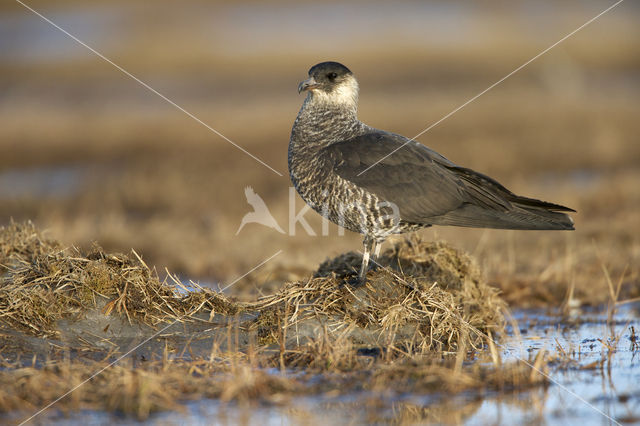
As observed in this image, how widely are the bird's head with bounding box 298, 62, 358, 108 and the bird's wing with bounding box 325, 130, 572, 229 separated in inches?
18.5

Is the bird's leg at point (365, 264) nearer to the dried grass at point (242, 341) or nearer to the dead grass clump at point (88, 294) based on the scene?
the dried grass at point (242, 341)

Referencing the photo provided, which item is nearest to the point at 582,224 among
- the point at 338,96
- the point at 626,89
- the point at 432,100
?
the point at 338,96

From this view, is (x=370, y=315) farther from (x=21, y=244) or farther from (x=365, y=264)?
(x=21, y=244)

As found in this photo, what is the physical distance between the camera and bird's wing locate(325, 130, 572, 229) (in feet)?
19.6

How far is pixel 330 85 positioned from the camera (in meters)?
6.62

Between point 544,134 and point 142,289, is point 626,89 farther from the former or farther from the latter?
point 142,289

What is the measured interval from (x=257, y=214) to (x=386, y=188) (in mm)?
5984

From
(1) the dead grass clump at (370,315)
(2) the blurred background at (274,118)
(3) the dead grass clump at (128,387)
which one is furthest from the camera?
(2) the blurred background at (274,118)

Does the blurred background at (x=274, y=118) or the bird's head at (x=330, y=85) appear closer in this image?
the bird's head at (x=330, y=85)

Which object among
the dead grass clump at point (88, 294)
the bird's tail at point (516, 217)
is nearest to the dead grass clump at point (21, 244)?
the dead grass clump at point (88, 294)

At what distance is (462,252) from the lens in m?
6.61

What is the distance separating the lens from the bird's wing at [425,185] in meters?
5.96

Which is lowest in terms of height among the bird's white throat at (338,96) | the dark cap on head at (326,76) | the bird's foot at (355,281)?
the bird's foot at (355,281)

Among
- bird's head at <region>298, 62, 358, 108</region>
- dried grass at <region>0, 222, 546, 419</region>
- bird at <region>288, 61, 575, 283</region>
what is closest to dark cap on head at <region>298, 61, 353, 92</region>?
bird's head at <region>298, 62, 358, 108</region>
